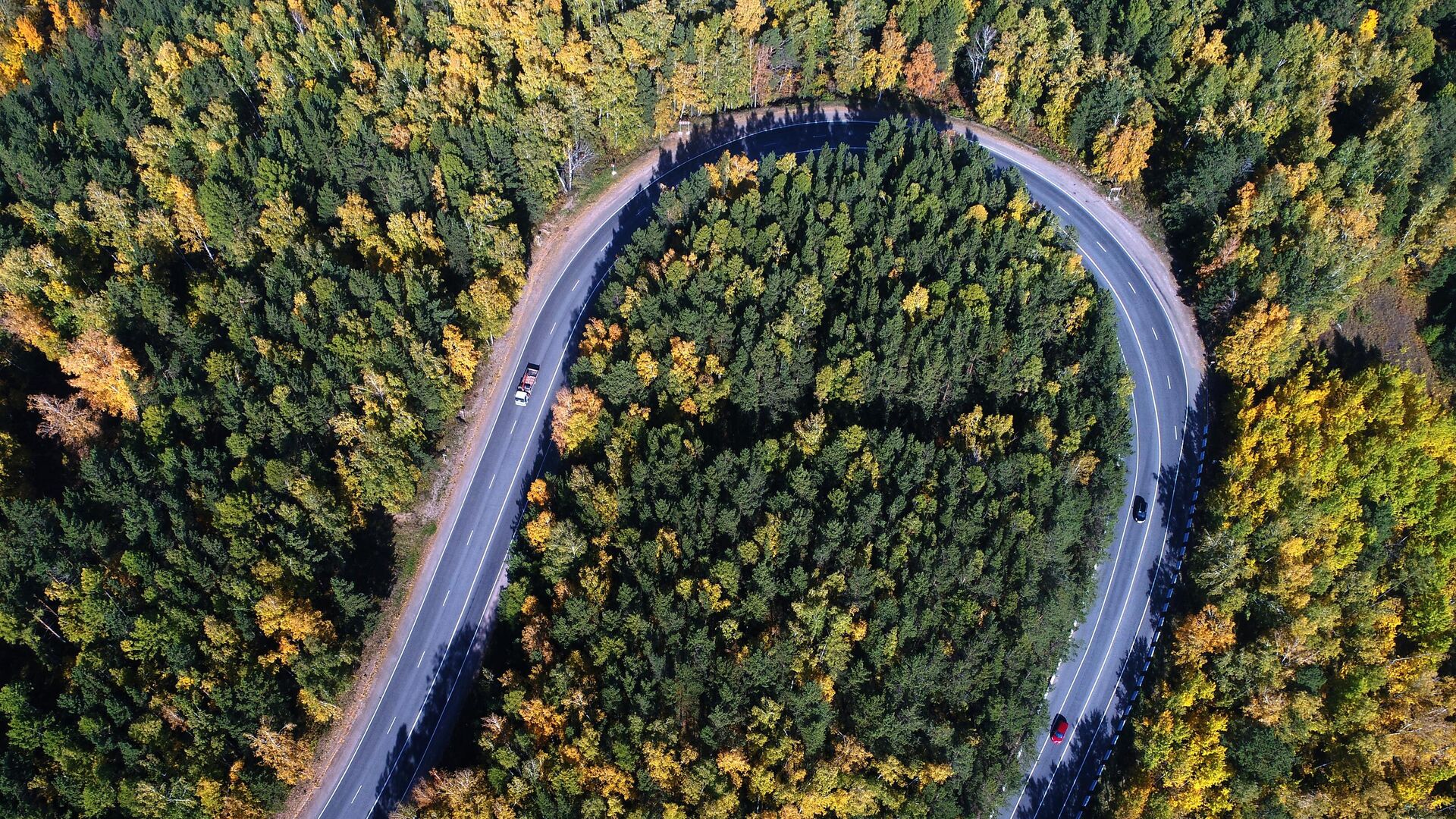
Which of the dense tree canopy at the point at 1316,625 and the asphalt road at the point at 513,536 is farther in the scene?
the asphalt road at the point at 513,536

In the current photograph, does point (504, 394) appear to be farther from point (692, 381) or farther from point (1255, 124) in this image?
point (1255, 124)

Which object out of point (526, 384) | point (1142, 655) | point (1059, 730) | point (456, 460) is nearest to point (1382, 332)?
point (1142, 655)

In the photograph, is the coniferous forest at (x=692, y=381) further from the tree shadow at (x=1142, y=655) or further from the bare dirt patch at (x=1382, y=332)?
the tree shadow at (x=1142, y=655)

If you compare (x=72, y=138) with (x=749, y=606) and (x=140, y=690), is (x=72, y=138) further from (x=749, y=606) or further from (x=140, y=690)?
(x=749, y=606)

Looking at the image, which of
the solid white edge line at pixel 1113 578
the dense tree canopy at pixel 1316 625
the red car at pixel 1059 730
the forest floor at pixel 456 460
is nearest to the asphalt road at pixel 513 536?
the solid white edge line at pixel 1113 578

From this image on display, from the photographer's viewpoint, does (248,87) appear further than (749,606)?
Yes

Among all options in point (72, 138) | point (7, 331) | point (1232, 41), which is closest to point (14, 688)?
point (7, 331)

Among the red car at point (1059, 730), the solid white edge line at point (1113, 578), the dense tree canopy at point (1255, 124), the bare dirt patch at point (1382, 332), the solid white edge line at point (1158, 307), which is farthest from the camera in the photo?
the bare dirt patch at point (1382, 332)

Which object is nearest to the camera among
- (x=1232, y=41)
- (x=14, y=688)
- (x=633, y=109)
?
(x=14, y=688)
